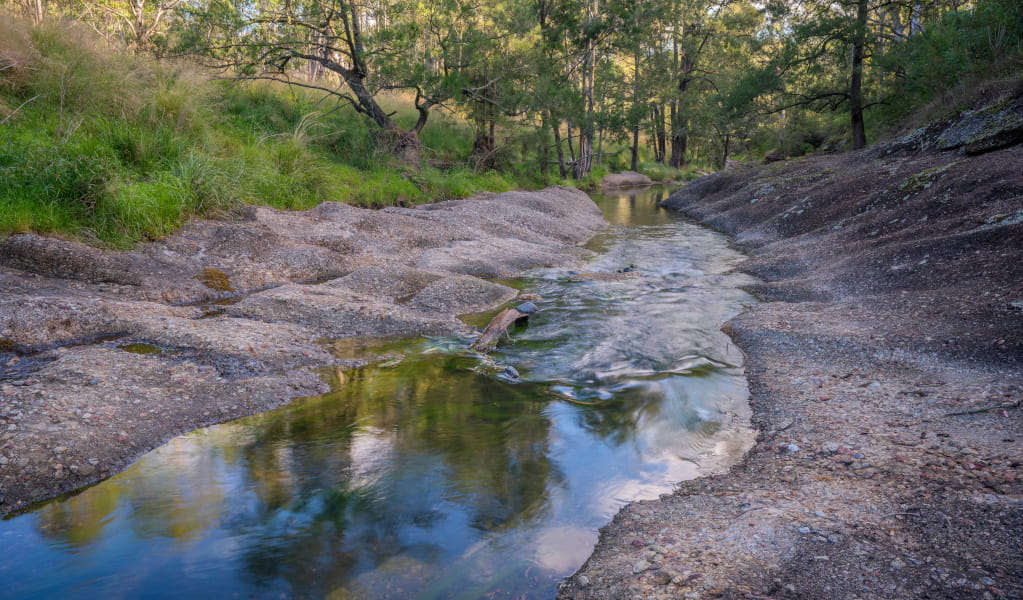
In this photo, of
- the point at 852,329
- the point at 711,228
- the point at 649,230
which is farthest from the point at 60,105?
the point at 711,228

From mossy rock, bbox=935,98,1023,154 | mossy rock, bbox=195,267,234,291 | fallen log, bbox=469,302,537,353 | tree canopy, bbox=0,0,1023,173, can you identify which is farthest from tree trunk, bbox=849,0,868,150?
mossy rock, bbox=195,267,234,291

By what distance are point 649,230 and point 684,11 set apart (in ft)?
72.0

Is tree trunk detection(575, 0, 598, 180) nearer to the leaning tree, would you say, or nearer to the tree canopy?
the tree canopy

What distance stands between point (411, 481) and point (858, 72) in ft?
65.0

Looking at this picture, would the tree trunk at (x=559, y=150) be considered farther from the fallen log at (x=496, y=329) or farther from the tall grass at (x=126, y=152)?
the fallen log at (x=496, y=329)

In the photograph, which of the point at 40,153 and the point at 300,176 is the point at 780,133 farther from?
the point at 40,153

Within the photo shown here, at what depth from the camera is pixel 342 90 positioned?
1875cm

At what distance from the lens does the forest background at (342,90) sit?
835 cm

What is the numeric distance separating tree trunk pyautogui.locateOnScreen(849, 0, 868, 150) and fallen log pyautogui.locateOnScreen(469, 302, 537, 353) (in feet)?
53.4

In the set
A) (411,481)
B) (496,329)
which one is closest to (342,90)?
(496,329)

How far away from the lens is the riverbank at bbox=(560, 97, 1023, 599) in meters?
2.47

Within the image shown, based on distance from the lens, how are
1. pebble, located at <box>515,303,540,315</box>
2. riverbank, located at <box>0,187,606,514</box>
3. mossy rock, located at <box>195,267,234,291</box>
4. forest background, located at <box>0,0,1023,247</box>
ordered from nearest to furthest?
riverbank, located at <box>0,187,606,514</box> → pebble, located at <box>515,303,540,315</box> → mossy rock, located at <box>195,267,234,291</box> → forest background, located at <box>0,0,1023,247</box>

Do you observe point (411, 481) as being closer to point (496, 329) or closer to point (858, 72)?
point (496, 329)

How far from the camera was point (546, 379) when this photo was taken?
5.21 m
